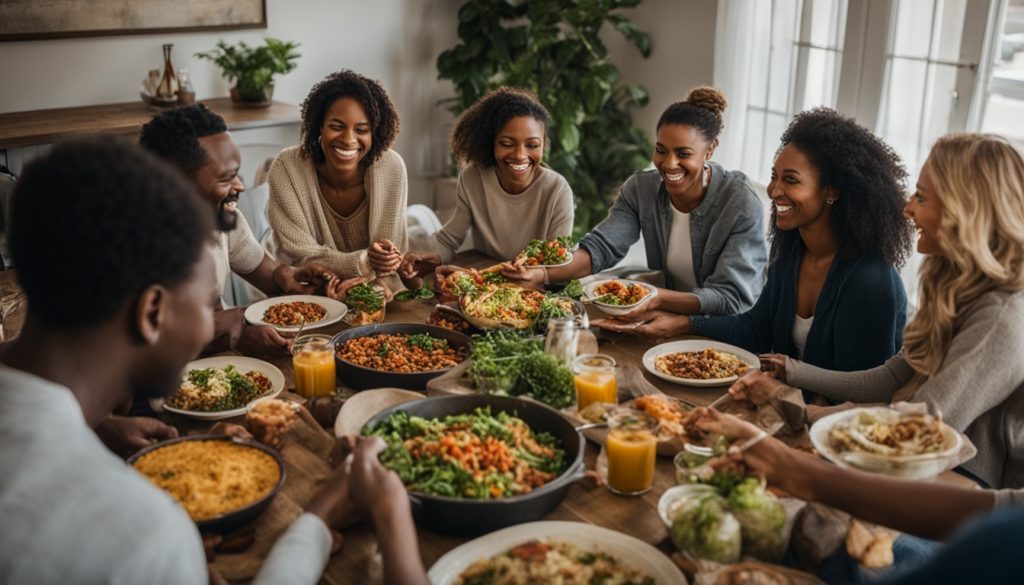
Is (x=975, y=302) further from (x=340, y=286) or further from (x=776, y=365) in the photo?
(x=340, y=286)

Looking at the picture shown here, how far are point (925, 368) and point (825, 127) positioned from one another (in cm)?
83

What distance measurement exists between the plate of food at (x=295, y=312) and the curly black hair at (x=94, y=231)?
49.7 inches

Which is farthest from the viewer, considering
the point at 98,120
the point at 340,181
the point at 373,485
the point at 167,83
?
the point at 167,83

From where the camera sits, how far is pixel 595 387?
208cm

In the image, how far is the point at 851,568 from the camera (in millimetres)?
1647

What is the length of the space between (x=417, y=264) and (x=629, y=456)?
5.65 ft

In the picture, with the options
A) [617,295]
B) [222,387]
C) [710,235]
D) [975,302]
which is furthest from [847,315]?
[222,387]

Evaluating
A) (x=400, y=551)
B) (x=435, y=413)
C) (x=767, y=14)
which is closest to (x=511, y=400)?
(x=435, y=413)

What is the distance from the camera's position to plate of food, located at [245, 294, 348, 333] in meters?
2.72

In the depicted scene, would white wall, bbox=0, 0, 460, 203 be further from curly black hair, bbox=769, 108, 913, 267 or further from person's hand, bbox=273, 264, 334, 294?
curly black hair, bbox=769, 108, 913, 267

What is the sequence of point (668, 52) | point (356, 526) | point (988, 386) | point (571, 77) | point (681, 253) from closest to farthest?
point (356, 526), point (988, 386), point (681, 253), point (571, 77), point (668, 52)

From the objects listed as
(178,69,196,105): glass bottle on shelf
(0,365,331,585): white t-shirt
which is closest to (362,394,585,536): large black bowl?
(0,365,331,585): white t-shirt

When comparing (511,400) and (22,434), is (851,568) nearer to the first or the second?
(511,400)

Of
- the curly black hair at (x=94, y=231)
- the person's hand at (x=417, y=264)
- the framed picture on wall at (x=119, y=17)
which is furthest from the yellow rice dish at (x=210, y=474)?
the framed picture on wall at (x=119, y=17)
